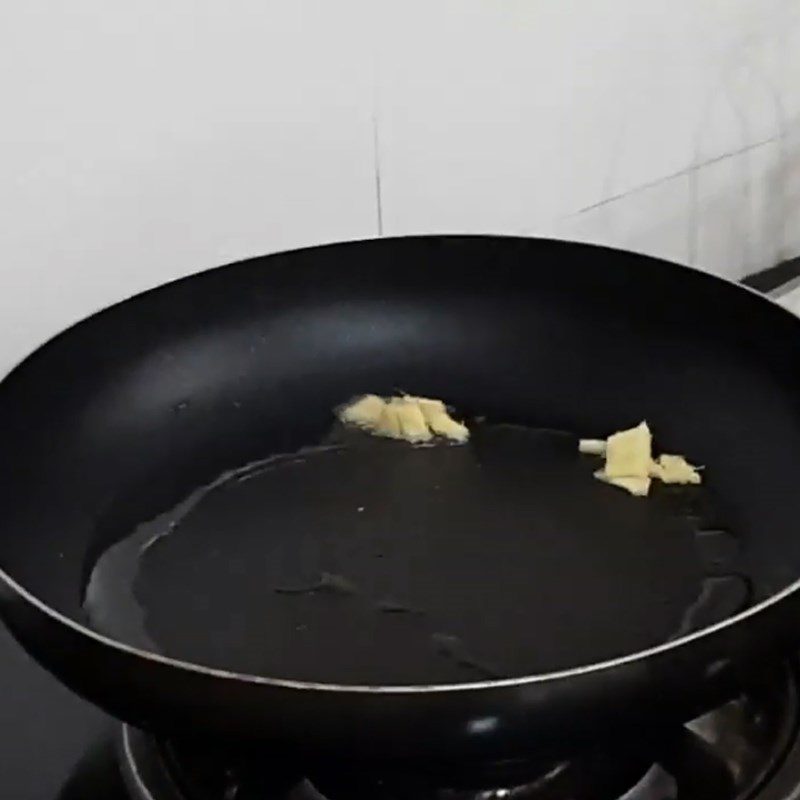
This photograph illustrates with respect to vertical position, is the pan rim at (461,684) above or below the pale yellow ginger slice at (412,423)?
above

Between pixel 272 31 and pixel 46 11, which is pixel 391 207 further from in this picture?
pixel 46 11

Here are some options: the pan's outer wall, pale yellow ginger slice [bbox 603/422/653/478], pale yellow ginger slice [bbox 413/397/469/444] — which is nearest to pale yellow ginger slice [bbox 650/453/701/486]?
pale yellow ginger slice [bbox 603/422/653/478]

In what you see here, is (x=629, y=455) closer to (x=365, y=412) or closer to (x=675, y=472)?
(x=675, y=472)

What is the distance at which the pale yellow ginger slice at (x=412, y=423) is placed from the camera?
32.0 inches

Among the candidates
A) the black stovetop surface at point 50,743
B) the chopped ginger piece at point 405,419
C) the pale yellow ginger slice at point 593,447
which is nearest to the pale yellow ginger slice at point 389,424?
the chopped ginger piece at point 405,419

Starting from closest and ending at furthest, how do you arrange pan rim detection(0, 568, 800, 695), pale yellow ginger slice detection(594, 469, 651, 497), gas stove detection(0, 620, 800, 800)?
pan rim detection(0, 568, 800, 695)
gas stove detection(0, 620, 800, 800)
pale yellow ginger slice detection(594, 469, 651, 497)

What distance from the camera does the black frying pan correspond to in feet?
1.67

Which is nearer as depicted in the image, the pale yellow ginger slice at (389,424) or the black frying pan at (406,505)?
the black frying pan at (406,505)

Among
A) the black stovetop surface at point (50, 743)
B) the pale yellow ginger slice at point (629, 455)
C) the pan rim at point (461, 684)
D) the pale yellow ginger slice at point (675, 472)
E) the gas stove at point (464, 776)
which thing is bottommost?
the black stovetop surface at point (50, 743)

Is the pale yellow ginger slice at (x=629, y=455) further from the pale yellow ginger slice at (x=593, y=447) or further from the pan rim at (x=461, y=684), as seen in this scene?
the pan rim at (x=461, y=684)

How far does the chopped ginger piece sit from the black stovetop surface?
22 centimetres

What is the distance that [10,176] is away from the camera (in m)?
0.80

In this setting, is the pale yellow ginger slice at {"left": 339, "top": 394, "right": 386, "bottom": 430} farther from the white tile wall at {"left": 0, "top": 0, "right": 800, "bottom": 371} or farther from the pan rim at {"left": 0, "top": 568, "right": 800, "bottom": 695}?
the pan rim at {"left": 0, "top": 568, "right": 800, "bottom": 695}

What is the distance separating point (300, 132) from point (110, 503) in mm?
272
